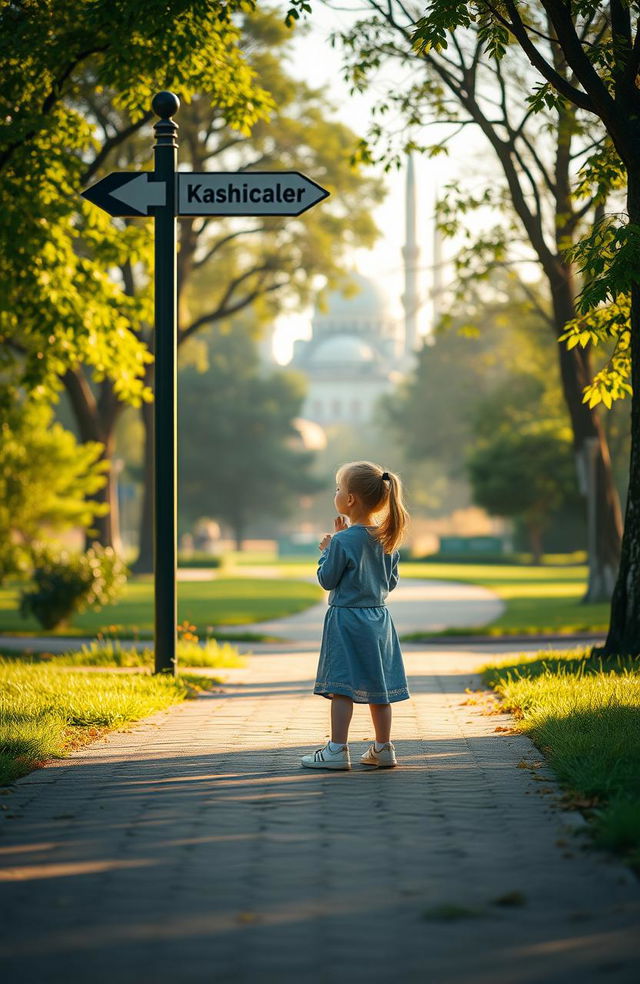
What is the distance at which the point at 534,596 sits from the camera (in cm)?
3042

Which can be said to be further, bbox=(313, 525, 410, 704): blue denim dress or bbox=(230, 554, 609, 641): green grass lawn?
bbox=(230, 554, 609, 641): green grass lawn

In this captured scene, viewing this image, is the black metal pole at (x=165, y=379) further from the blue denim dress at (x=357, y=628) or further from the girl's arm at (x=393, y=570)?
the blue denim dress at (x=357, y=628)

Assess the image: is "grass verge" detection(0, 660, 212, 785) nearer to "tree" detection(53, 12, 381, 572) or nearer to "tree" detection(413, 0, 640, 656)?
"tree" detection(413, 0, 640, 656)

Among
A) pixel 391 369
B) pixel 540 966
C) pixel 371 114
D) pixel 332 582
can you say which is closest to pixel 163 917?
pixel 540 966

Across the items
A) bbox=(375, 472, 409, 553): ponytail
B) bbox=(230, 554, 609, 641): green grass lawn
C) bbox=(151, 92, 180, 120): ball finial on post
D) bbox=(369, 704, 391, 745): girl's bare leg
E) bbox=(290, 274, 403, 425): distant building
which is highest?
bbox=(290, 274, 403, 425): distant building

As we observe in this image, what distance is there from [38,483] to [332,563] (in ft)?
58.8

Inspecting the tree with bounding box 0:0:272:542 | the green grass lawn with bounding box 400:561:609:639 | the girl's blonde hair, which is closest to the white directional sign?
the tree with bounding box 0:0:272:542

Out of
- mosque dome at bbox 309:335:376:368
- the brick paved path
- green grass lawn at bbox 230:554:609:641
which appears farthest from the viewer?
mosque dome at bbox 309:335:376:368

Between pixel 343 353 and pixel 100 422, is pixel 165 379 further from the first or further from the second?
pixel 343 353

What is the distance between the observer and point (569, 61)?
9484 millimetres

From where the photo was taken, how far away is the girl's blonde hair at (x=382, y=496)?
6.19 m

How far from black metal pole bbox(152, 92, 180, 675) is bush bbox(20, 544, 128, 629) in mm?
9857

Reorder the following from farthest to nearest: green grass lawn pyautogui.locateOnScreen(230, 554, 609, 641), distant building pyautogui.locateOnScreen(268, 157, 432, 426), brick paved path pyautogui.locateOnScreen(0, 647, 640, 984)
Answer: distant building pyautogui.locateOnScreen(268, 157, 432, 426) < green grass lawn pyautogui.locateOnScreen(230, 554, 609, 641) < brick paved path pyautogui.locateOnScreen(0, 647, 640, 984)

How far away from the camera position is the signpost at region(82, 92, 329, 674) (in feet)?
28.7
